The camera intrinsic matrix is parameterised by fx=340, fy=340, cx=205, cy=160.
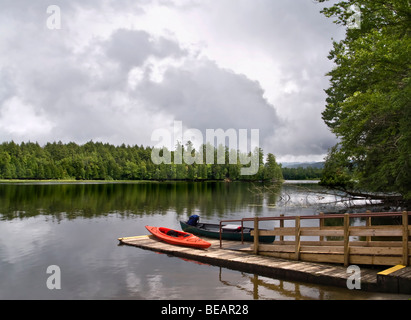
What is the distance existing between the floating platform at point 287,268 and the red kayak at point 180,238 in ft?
0.93

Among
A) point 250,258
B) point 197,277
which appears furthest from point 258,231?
point 197,277

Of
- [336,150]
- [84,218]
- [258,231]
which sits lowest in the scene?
[84,218]

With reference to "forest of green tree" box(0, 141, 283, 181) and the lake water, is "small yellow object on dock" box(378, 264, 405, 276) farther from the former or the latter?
"forest of green tree" box(0, 141, 283, 181)

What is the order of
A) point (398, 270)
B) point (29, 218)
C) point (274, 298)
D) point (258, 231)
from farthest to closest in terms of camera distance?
point (29, 218) < point (258, 231) < point (274, 298) < point (398, 270)

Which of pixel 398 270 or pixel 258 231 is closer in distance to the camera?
pixel 398 270

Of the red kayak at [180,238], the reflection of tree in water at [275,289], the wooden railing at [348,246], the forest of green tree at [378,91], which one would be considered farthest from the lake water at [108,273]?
the forest of green tree at [378,91]

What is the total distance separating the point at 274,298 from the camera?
10.8 meters

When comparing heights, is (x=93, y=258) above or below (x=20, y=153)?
below

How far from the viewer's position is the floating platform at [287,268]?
9.57 m

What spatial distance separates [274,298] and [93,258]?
1032 cm

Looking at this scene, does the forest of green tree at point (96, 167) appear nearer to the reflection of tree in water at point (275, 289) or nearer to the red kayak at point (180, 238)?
the red kayak at point (180, 238)

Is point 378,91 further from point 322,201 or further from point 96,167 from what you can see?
point 96,167
